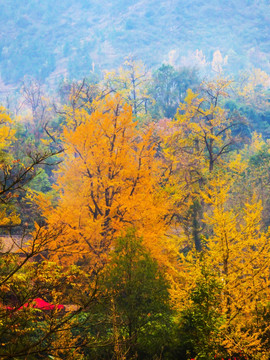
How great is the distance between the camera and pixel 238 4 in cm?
16112

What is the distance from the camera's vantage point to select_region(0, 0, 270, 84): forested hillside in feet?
403

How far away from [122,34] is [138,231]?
15101 centimetres

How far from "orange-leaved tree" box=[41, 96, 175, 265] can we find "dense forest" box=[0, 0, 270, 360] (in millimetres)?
59

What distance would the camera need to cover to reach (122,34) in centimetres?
14538

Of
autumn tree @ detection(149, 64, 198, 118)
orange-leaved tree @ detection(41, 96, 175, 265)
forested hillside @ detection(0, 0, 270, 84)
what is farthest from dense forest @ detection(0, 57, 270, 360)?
forested hillside @ detection(0, 0, 270, 84)

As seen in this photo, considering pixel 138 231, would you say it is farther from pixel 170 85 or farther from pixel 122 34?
pixel 122 34

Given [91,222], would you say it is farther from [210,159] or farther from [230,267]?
[210,159]

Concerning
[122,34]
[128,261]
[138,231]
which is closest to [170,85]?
[138,231]

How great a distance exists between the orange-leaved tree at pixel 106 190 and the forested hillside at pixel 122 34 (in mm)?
104806

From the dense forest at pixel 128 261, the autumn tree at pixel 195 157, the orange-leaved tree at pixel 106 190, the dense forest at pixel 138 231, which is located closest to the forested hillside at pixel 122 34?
the dense forest at pixel 138 231

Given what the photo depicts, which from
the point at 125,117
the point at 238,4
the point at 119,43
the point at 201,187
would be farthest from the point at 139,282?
the point at 238,4

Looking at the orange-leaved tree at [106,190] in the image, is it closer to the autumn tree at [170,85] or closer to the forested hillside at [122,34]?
the autumn tree at [170,85]

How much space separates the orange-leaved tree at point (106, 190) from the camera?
37.4 ft

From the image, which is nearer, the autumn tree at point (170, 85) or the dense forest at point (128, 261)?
the dense forest at point (128, 261)
